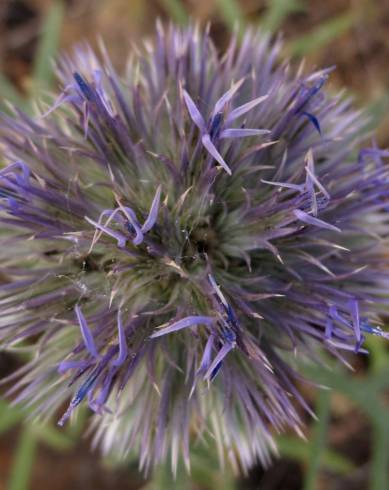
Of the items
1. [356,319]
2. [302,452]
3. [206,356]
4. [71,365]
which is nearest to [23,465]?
[302,452]

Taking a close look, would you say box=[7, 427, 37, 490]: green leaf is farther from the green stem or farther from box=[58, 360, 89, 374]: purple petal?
box=[58, 360, 89, 374]: purple petal

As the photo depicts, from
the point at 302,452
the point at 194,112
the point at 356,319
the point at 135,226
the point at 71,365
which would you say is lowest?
the point at 302,452

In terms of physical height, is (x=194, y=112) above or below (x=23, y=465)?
above

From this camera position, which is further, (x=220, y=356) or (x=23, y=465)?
(x=23, y=465)

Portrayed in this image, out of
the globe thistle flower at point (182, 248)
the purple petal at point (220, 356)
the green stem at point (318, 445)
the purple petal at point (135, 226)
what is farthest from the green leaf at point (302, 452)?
the purple petal at point (135, 226)

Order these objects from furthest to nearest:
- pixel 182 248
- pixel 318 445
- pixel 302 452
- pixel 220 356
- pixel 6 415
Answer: pixel 302 452 < pixel 6 415 < pixel 318 445 < pixel 182 248 < pixel 220 356

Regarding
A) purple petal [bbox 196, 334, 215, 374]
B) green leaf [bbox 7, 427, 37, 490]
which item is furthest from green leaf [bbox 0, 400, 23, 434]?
purple petal [bbox 196, 334, 215, 374]

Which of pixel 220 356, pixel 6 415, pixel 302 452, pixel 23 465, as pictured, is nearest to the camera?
pixel 220 356

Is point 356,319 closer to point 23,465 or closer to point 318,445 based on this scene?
point 318,445

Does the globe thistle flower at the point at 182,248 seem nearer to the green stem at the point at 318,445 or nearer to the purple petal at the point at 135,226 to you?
the purple petal at the point at 135,226
